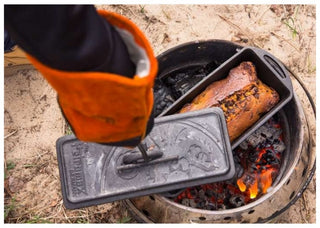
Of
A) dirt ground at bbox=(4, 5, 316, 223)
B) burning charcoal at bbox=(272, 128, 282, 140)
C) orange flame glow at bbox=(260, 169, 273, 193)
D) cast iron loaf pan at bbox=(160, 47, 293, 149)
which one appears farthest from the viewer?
dirt ground at bbox=(4, 5, 316, 223)

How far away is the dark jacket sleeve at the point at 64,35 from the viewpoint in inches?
33.5

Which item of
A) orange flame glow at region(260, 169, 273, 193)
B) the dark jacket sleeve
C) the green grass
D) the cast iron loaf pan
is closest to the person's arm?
the dark jacket sleeve

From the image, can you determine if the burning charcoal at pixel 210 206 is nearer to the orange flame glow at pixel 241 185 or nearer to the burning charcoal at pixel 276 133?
the orange flame glow at pixel 241 185

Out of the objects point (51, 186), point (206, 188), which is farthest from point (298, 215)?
point (51, 186)

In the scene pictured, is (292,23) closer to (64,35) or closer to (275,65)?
(275,65)

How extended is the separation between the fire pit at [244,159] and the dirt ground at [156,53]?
45 centimetres

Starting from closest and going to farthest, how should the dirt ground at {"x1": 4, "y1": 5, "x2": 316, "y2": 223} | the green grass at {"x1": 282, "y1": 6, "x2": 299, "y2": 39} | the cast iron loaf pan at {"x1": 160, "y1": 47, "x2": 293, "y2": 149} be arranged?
the cast iron loaf pan at {"x1": 160, "y1": 47, "x2": 293, "y2": 149}
the dirt ground at {"x1": 4, "y1": 5, "x2": 316, "y2": 223}
the green grass at {"x1": 282, "y1": 6, "x2": 299, "y2": 39}

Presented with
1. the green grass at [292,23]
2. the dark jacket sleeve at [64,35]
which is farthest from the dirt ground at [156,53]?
the dark jacket sleeve at [64,35]

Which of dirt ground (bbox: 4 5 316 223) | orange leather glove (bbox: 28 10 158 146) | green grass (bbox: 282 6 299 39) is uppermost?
orange leather glove (bbox: 28 10 158 146)

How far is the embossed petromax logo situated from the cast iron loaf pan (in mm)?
441

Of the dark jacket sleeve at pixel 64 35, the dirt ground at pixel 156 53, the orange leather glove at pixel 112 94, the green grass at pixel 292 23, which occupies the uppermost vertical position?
the dark jacket sleeve at pixel 64 35

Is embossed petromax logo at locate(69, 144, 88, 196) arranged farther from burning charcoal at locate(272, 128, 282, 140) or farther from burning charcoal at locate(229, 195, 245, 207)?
burning charcoal at locate(272, 128, 282, 140)

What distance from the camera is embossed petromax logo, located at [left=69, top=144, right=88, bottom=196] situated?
71.1 inches

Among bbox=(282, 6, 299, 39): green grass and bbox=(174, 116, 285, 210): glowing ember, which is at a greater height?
bbox=(282, 6, 299, 39): green grass
